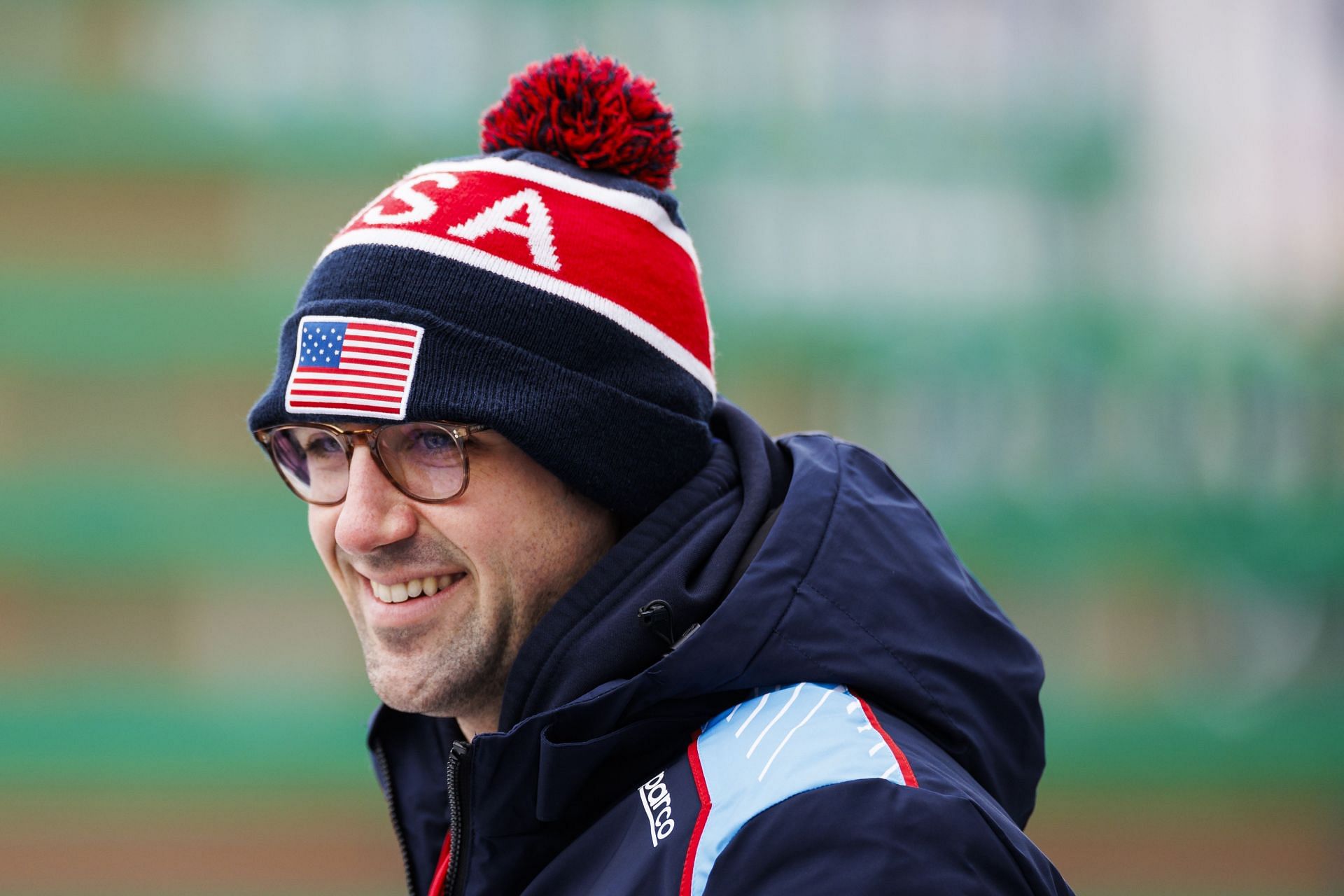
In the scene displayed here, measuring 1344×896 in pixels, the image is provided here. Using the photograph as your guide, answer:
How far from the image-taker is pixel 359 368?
1.72 m

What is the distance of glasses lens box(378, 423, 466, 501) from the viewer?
176 cm

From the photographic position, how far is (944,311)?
9750 mm

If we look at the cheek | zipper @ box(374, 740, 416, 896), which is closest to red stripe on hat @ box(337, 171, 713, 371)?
the cheek

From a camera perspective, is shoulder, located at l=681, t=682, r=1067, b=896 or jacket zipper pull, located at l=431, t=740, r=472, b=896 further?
jacket zipper pull, located at l=431, t=740, r=472, b=896

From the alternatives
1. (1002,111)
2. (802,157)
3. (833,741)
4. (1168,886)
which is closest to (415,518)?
(833,741)

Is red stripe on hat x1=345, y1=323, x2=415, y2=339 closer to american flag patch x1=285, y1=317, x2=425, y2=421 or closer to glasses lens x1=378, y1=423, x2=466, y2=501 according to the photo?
american flag patch x1=285, y1=317, x2=425, y2=421

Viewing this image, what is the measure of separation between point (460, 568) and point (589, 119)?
2.23 ft

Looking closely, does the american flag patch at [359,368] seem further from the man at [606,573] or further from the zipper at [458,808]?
the zipper at [458,808]

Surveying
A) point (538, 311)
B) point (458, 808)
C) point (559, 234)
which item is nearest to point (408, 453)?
point (538, 311)

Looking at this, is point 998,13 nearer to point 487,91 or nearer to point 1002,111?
point 1002,111

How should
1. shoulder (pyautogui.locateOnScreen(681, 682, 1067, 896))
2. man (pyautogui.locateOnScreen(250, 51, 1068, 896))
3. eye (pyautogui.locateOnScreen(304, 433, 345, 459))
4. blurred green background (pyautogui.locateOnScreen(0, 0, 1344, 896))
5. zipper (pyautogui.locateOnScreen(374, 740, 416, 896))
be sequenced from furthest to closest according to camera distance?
blurred green background (pyautogui.locateOnScreen(0, 0, 1344, 896))
zipper (pyautogui.locateOnScreen(374, 740, 416, 896))
eye (pyautogui.locateOnScreen(304, 433, 345, 459))
man (pyautogui.locateOnScreen(250, 51, 1068, 896))
shoulder (pyautogui.locateOnScreen(681, 682, 1067, 896))

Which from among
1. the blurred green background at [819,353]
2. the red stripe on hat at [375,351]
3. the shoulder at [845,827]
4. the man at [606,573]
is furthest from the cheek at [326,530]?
the blurred green background at [819,353]

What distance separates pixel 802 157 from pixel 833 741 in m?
8.70

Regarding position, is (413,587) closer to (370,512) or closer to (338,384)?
(370,512)
